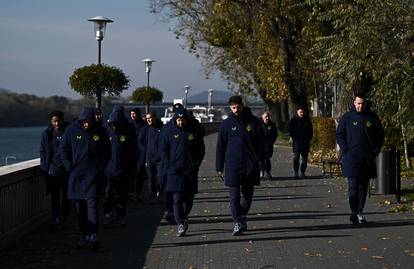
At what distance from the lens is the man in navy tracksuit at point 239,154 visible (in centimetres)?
1109

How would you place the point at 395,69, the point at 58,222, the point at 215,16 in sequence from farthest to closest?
the point at 215,16 → the point at 395,69 → the point at 58,222

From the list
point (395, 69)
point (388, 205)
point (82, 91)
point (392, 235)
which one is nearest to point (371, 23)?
point (395, 69)

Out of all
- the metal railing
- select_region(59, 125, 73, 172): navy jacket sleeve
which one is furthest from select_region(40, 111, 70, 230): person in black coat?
select_region(59, 125, 73, 172): navy jacket sleeve

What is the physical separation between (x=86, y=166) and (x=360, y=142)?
388cm

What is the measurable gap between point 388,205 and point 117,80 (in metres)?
10.5

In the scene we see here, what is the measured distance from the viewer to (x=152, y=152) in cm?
1502

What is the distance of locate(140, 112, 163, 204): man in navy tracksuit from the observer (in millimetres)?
14906

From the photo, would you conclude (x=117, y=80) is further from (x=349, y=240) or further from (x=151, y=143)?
(x=349, y=240)

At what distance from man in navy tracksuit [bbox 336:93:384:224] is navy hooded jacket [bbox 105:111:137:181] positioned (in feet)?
9.82

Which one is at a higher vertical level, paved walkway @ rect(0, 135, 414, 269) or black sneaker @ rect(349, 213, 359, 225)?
black sneaker @ rect(349, 213, 359, 225)

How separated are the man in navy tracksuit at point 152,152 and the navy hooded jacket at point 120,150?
1.94 metres

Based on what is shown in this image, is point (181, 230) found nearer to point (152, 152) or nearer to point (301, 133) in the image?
point (152, 152)

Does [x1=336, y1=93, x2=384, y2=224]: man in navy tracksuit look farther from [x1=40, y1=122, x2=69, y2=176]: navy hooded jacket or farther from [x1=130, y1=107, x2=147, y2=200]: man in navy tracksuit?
[x1=130, y1=107, x2=147, y2=200]: man in navy tracksuit

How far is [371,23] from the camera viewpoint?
17.6 meters
